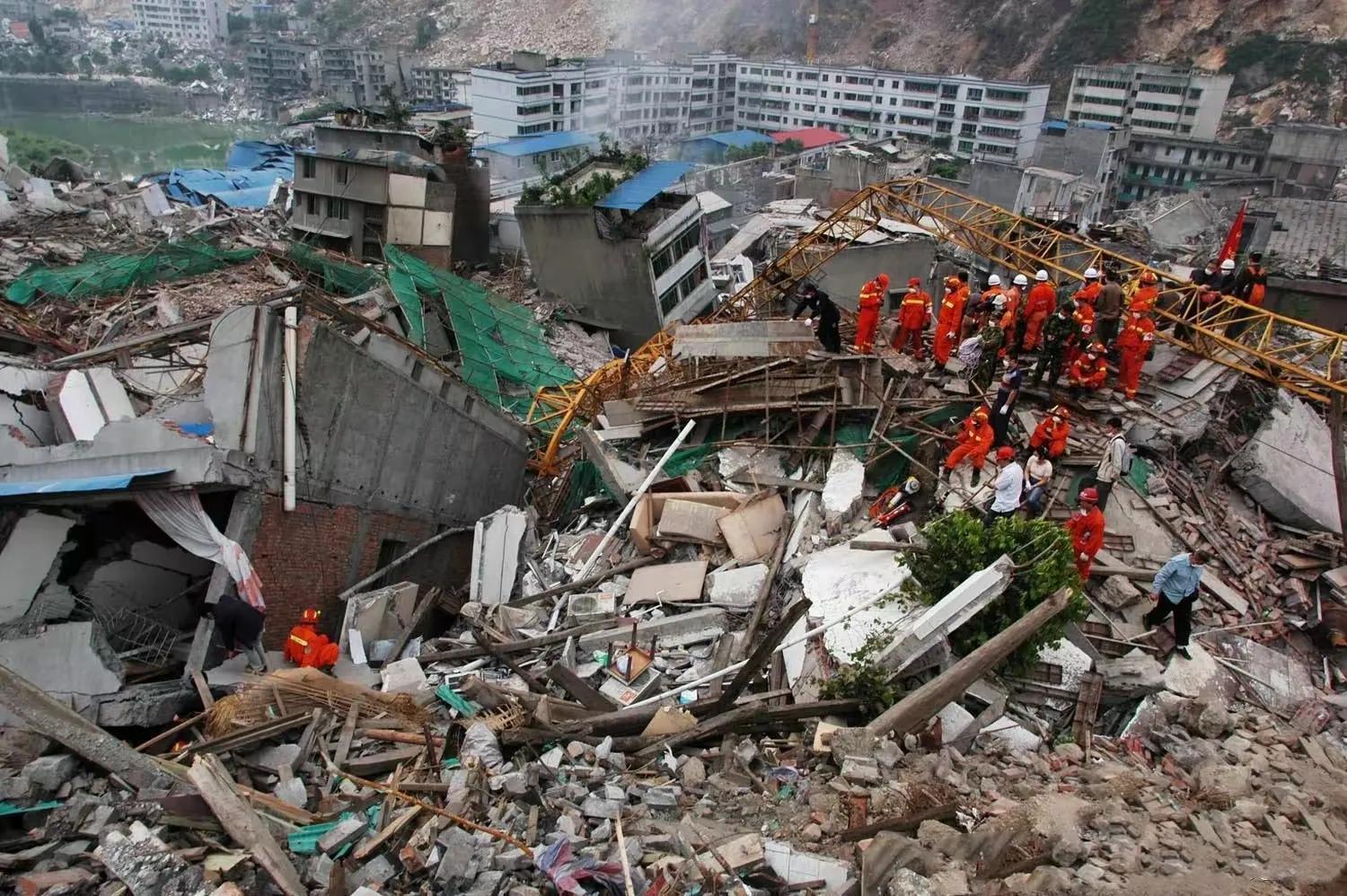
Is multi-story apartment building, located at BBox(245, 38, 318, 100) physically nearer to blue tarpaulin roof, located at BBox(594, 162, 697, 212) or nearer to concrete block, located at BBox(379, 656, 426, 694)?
blue tarpaulin roof, located at BBox(594, 162, 697, 212)

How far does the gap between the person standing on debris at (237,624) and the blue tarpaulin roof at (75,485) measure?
126 centimetres

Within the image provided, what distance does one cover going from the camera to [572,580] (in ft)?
34.1

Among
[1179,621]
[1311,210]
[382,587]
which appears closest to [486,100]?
[1311,210]

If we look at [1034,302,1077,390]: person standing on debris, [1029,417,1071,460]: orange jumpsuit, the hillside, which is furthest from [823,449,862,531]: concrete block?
the hillside

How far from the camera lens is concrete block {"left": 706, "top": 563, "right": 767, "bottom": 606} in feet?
29.9

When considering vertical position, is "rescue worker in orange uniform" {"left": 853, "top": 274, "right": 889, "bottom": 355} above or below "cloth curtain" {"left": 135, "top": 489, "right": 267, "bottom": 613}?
above

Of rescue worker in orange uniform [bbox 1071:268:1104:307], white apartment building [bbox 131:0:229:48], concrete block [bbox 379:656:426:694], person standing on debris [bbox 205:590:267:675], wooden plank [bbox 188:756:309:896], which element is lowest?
concrete block [bbox 379:656:426:694]

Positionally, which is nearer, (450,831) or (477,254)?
(450,831)

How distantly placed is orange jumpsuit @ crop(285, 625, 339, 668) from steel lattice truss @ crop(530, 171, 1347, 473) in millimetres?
6226

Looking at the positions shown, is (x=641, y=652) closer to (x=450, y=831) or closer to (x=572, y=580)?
(x=572, y=580)

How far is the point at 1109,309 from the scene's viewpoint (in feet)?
37.9

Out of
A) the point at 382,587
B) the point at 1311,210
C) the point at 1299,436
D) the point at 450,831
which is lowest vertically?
the point at 382,587

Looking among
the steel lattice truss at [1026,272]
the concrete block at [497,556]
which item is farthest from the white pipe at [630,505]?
the steel lattice truss at [1026,272]

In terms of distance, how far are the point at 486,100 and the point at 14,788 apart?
62.7 m
